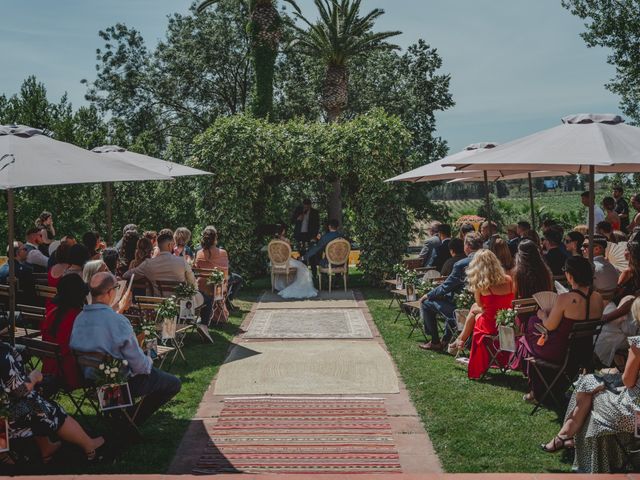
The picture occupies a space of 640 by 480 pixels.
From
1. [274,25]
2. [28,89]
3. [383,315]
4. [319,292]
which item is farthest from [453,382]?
[274,25]

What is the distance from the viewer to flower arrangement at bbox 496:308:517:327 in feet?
22.9

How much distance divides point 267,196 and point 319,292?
3.30 meters

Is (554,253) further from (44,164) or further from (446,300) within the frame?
(44,164)

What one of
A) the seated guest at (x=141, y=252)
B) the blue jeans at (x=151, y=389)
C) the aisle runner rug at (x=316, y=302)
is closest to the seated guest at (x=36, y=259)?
the seated guest at (x=141, y=252)

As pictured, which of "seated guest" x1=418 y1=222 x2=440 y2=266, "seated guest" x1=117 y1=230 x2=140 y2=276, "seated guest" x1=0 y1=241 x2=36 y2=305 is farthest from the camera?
"seated guest" x1=418 y1=222 x2=440 y2=266

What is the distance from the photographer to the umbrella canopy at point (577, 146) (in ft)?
21.1

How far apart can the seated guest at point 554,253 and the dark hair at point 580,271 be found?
3368 millimetres

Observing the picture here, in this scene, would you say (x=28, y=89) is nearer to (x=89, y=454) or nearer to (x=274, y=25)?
(x=274, y=25)

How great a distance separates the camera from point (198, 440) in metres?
5.83

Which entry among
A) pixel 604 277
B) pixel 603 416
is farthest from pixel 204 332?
pixel 603 416

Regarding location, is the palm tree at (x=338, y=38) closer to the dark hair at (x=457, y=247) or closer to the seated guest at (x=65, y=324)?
the dark hair at (x=457, y=247)

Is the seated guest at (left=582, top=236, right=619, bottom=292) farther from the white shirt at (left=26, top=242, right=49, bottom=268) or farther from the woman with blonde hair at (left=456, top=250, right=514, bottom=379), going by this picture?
the white shirt at (left=26, top=242, right=49, bottom=268)

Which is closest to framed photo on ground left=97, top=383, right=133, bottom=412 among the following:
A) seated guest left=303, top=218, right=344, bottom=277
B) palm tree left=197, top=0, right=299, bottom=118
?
seated guest left=303, top=218, right=344, bottom=277

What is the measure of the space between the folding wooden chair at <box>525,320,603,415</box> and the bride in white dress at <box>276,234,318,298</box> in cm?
873
